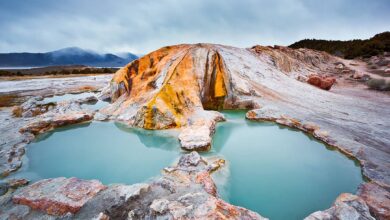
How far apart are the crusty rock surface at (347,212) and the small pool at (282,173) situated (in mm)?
366

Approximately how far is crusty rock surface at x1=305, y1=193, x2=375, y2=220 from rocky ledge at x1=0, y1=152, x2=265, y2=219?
0.98 meters

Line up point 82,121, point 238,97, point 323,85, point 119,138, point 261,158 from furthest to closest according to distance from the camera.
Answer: point 323,85 → point 238,97 → point 82,121 → point 119,138 → point 261,158

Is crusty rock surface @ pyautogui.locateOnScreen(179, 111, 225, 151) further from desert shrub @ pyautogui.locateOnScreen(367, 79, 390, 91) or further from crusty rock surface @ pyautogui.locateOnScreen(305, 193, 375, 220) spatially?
desert shrub @ pyautogui.locateOnScreen(367, 79, 390, 91)

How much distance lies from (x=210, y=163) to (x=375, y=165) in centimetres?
380

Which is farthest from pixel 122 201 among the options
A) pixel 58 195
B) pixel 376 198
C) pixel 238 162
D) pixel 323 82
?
pixel 323 82

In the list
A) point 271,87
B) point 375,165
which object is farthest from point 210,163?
point 271,87

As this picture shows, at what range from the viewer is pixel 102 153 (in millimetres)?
5773

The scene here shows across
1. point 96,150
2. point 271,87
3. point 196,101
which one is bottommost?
point 96,150

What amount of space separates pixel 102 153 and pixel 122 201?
304 cm

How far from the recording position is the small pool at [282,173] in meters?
3.67

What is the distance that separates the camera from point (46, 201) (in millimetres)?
3186

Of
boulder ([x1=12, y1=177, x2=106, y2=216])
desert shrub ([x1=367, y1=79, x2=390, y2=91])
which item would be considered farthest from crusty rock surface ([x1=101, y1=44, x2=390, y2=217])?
desert shrub ([x1=367, y1=79, x2=390, y2=91])

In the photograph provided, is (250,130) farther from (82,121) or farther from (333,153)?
(82,121)

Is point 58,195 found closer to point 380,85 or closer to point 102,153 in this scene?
point 102,153
